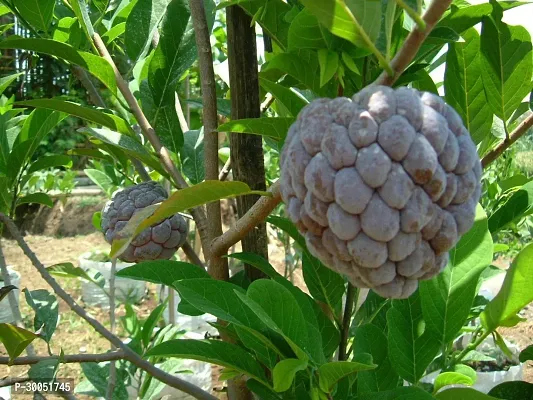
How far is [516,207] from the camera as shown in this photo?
106 centimetres

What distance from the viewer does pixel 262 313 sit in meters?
0.75

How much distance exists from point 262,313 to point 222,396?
9.03 ft

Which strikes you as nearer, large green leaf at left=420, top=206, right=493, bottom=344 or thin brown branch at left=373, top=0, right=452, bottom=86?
thin brown branch at left=373, top=0, right=452, bottom=86

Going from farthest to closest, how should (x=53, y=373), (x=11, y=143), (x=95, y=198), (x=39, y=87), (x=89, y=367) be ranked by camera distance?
(x=39, y=87)
(x=95, y=198)
(x=89, y=367)
(x=11, y=143)
(x=53, y=373)

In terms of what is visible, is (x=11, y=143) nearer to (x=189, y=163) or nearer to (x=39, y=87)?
(x=189, y=163)

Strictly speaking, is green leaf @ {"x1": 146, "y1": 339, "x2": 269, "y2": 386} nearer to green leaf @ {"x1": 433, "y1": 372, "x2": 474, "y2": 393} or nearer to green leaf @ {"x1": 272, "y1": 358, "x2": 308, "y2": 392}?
green leaf @ {"x1": 272, "y1": 358, "x2": 308, "y2": 392}

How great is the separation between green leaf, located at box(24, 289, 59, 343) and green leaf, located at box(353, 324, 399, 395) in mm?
802

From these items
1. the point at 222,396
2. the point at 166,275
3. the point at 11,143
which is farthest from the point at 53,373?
the point at 222,396

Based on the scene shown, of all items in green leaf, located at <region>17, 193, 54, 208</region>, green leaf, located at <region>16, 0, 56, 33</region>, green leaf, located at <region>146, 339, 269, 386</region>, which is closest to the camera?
green leaf, located at <region>146, 339, 269, 386</region>

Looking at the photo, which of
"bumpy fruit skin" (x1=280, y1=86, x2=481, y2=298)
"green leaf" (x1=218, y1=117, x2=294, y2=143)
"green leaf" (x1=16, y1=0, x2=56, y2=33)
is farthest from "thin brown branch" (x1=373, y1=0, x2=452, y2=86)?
"green leaf" (x1=16, y1=0, x2=56, y2=33)

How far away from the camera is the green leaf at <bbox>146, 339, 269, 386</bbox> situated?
91cm

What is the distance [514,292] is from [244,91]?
1.91 feet

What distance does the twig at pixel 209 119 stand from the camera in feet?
3.54

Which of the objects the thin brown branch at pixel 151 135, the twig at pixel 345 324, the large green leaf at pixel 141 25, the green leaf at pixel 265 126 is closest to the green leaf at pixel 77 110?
the thin brown branch at pixel 151 135
